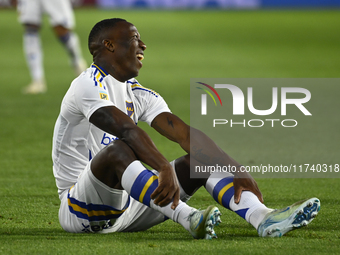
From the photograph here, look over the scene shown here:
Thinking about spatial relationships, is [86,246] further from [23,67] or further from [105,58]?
[23,67]

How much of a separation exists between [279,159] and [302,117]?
2.34m

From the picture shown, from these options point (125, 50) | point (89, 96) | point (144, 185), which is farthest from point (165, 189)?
point (125, 50)

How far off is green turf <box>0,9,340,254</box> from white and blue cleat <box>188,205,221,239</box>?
0.25 feet

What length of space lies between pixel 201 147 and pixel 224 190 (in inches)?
12.6

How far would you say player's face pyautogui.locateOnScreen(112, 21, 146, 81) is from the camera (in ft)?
10.5

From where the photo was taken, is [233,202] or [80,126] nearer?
[233,202]

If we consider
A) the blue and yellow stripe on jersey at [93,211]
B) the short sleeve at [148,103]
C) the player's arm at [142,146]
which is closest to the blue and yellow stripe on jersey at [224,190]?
the player's arm at [142,146]

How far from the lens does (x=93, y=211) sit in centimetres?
302

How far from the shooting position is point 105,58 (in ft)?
10.5

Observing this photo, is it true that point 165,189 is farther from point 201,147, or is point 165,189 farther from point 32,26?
point 32,26

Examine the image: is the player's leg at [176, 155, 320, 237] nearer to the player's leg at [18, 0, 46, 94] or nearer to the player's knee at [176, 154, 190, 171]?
the player's knee at [176, 154, 190, 171]

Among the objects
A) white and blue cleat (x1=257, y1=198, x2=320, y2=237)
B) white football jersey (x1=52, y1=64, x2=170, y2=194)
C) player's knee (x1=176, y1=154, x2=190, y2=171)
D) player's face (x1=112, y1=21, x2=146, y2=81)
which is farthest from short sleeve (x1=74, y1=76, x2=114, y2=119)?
white and blue cleat (x1=257, y1=198, x2=320, y2=237)

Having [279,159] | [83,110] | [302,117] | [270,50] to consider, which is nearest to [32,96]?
[302,117]

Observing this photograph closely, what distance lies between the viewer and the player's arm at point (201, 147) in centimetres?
293
